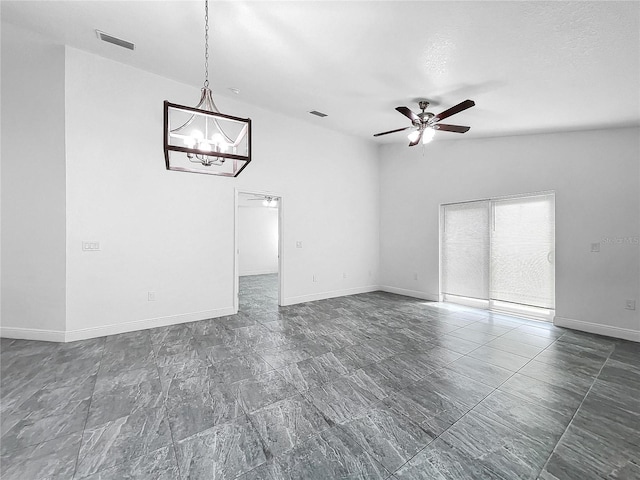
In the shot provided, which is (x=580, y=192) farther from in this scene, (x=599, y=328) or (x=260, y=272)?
(x=260, y=272)

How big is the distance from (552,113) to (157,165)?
18.3 feet

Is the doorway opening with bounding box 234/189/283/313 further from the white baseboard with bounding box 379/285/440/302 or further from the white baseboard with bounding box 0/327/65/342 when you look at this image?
the white baseboard with bounding box 0/327/65/342

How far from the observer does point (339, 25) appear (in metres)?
2.64

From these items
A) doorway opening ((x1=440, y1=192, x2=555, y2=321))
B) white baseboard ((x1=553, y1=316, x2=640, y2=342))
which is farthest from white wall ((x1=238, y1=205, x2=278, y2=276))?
white baseboard ((x1=553, y1=316, x2=640, y2=342))

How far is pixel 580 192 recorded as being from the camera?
13.2 feet

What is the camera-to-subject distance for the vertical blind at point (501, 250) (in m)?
4.47

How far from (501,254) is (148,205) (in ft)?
19.7

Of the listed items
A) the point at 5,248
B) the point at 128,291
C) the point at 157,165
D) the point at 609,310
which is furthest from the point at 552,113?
the point at 5,248

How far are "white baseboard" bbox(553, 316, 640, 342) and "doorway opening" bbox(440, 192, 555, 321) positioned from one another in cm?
21

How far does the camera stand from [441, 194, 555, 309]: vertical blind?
447cm

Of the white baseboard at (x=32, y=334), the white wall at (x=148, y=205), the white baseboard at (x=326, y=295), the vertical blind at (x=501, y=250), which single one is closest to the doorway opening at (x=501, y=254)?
the vertical blind at (x=501, y=250)

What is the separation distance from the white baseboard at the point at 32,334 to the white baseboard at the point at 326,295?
326 cm

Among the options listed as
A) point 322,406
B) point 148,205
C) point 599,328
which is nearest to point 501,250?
point 599,328

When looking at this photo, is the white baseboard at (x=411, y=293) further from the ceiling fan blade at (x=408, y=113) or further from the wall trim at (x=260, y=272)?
the wall trim at (x=260, y=272)
